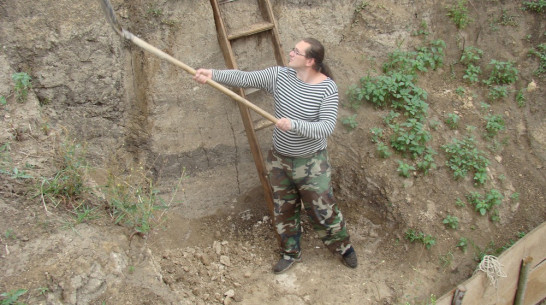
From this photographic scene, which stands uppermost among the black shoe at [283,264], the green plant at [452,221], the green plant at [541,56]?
the green plant at [541,56]

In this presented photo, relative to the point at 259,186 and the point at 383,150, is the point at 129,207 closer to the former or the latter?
the point at 259,186

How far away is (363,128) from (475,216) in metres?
1.25

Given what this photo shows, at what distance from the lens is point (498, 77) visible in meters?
4.82

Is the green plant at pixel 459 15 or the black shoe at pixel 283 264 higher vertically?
the green plant at pixel 459 15

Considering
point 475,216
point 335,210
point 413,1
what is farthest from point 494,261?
point 413,1

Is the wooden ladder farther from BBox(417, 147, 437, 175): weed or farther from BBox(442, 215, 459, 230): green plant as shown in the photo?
BBox(442, 215, 459, 230): green plant

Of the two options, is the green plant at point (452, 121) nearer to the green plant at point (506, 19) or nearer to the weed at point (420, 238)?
the weed at point (420, 238)

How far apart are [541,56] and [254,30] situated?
305 centimetres

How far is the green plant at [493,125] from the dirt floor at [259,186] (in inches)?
2.2

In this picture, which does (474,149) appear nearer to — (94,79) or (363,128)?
(363,128)

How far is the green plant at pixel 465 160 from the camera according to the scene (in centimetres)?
422

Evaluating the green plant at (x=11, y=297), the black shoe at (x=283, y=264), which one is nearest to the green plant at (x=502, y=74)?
the black shoe at (x=283, y=264)

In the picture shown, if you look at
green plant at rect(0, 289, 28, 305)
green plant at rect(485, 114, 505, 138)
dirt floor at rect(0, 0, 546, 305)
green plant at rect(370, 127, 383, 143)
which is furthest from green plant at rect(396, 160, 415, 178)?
green plant at rect(0, 289, 28, 305)

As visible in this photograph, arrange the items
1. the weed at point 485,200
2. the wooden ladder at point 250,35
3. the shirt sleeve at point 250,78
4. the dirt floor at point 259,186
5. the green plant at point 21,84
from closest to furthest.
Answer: the dirt floor at point 259,186 < the shirt sleeve at point 250,78 < the green plant at point 21,84 < the wooden ladder at point 250,35 < the weed at point 485,200
